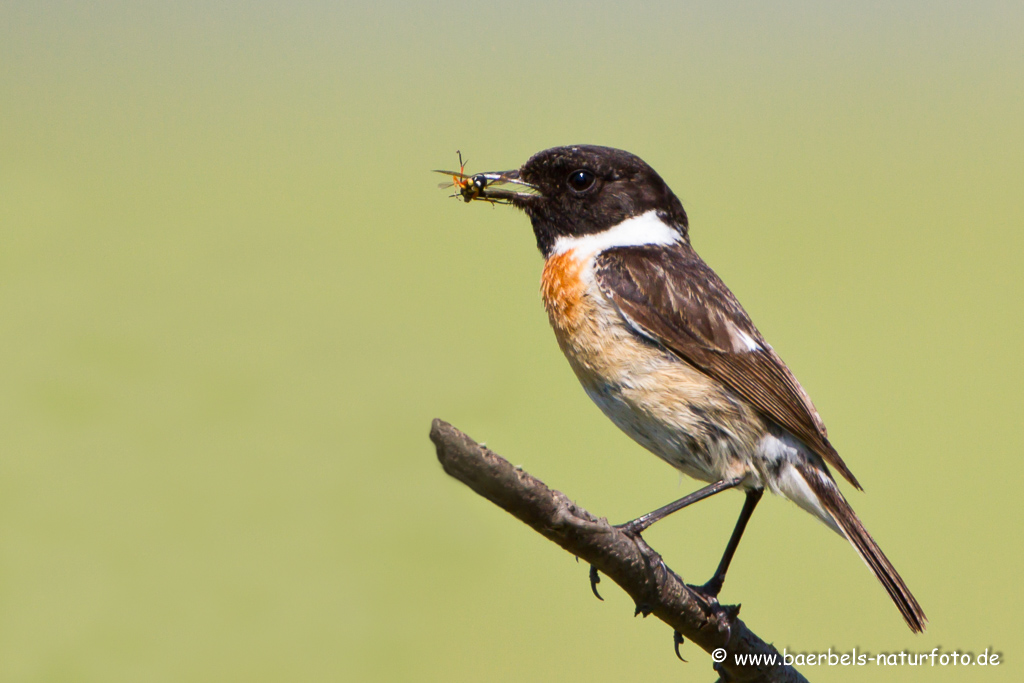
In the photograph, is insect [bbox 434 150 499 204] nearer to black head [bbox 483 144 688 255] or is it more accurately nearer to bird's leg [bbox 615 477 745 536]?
black head [bbox 483 144 688 255]

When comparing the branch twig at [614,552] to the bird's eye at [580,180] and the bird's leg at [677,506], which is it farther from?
the bird's eye at [580,180]

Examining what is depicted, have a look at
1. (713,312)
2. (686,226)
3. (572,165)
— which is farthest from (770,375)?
(572,165)

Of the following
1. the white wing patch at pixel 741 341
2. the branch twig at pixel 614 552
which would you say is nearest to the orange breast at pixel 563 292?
the white wing patch at pixel 741 341

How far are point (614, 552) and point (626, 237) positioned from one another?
2.33 m

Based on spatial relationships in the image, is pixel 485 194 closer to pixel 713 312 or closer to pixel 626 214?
pixel 626 214

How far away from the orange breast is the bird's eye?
0.38 m

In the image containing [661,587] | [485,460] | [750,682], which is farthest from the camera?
[750,682]

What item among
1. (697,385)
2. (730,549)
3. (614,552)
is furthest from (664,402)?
(614,552)

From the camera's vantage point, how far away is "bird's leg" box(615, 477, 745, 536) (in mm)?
3570

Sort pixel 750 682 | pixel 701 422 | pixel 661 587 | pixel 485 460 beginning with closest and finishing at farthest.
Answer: pixel 485 460, pixel 661 587, pixel 750 682, pixel 701 422

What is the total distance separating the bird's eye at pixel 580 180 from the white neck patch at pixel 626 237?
0.26 m

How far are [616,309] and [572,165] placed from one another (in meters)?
0.99

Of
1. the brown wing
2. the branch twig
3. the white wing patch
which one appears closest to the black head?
the brown wing

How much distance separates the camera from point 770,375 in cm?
431
